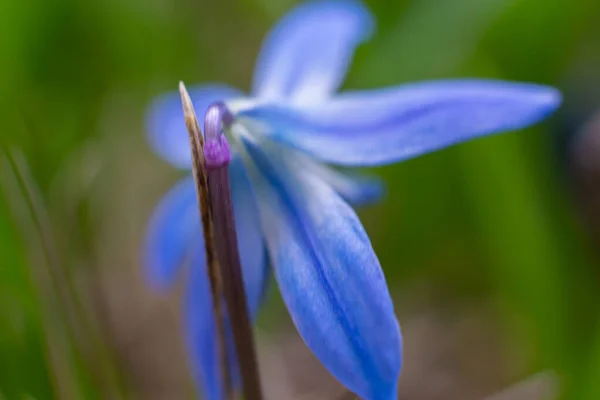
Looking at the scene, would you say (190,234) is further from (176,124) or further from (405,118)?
(405,118)

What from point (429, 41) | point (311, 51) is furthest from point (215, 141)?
point (429, 41)

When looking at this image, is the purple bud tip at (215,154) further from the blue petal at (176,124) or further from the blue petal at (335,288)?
the blue petal at (176,124)

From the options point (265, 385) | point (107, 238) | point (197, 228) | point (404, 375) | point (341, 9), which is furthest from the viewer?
point (107, 238)

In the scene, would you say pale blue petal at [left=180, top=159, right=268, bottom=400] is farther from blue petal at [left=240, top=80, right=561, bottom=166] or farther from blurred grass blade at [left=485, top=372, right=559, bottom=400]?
blurred grass blade at [left=485, top=372, right=559, bottom=400]

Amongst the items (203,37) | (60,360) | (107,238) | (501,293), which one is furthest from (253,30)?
(60,360)

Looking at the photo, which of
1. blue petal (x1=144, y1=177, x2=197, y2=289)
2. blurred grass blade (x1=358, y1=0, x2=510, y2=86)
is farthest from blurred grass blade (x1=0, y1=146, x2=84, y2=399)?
blurred grass blade (x1=358, y1=0, x2=510, y2=86)

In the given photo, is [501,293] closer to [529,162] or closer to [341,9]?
[529,162]

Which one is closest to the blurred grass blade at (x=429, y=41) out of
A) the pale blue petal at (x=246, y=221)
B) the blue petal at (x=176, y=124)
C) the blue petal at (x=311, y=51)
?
the blue petal at (x=311, y=51)
